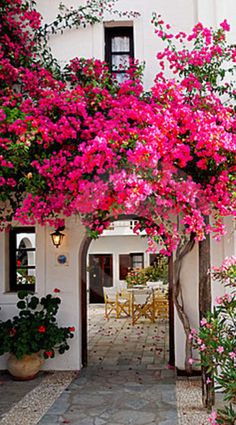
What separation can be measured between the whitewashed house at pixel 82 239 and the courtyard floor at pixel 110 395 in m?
0.51

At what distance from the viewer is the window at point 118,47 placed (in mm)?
8117

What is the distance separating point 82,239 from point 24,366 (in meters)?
2.23

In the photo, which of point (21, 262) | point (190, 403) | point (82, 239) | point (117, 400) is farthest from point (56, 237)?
point (190, 403)

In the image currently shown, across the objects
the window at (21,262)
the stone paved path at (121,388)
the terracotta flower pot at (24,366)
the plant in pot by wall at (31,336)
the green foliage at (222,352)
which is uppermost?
the window at (21,262)

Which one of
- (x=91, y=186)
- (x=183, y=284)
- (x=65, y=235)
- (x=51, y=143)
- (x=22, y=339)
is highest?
(x=51, y=143)

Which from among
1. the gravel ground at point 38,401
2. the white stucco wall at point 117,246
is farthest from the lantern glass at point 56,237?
the white stucco wall at point 117,246

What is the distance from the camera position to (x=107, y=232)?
63.6 ft

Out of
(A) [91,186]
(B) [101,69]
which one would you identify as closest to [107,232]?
(B) [101,69]

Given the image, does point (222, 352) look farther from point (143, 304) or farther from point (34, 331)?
point (143, 304)

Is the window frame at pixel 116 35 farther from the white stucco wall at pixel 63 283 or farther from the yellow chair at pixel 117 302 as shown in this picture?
the yellow chair at pixel 117 302

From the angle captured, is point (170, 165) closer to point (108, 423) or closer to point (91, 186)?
point (91, 186)

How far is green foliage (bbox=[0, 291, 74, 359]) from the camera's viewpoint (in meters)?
7.32

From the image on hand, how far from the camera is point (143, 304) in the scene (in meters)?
13.5

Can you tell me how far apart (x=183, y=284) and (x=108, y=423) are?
280 cm
